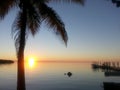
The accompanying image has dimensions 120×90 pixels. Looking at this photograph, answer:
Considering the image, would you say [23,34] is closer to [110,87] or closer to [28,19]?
[28,19]

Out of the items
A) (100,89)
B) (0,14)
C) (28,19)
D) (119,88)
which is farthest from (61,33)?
(100,89)

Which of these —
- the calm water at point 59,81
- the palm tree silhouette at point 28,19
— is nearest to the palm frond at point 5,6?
the palm tree silhouette at point 28,19

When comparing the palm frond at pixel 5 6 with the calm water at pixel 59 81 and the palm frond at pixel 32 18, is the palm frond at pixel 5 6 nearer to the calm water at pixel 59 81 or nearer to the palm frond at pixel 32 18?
the palm frond at pixel 32 18

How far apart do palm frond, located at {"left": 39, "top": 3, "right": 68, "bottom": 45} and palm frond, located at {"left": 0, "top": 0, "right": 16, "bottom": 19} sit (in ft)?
5.77

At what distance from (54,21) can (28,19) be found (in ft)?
5.00

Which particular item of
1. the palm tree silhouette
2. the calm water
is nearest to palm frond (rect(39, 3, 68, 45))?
the palm tree silhouette

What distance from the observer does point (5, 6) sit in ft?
56.2

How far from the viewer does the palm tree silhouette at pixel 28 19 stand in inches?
645

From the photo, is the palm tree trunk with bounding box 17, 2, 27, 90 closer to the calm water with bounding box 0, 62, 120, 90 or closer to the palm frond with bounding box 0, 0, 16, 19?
the palm frond with bounding box 0, 0, 16, 19

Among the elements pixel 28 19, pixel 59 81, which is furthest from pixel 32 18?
pixel 59 81

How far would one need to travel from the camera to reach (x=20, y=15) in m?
17.1

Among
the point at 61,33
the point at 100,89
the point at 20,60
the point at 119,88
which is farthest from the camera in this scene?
the point at 100,89

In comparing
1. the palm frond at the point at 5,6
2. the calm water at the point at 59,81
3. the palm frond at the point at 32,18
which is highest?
the palm frond at the point at 5,6

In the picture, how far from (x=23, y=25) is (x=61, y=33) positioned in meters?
2.29
